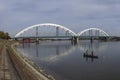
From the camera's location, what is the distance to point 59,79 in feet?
107

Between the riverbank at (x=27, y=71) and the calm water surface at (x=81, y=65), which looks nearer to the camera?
the riverbank at (x=27, y=71)

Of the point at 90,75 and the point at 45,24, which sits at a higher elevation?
the point at 45,24

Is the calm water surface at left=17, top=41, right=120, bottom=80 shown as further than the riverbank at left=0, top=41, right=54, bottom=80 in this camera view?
Yes

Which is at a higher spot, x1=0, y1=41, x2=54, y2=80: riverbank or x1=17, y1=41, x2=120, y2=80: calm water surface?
x1=0, y1=41, x2=54, y2=80: riverbank

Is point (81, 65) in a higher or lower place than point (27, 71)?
lower

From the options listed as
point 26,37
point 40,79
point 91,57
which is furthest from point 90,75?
point 26,37

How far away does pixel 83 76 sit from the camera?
35.0 m

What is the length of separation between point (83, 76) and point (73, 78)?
6.73 ft

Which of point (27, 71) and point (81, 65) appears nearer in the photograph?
point (27, 71)

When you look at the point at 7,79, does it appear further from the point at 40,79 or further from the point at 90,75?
the point at 90,75

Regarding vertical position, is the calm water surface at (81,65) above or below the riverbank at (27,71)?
below

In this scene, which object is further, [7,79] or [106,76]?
[106,76]

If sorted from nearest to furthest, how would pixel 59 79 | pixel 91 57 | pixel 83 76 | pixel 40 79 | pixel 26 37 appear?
pixel 40 79, pixel 59 79, pixel 83 76, pixel 91 57, pixel 26 37

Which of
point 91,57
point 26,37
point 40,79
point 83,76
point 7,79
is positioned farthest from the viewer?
point 26,37
